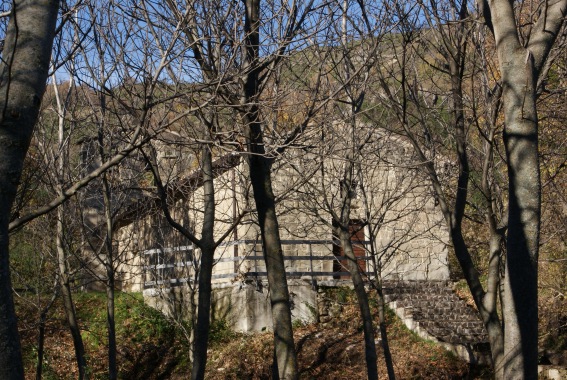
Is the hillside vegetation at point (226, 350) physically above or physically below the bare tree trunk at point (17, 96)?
below

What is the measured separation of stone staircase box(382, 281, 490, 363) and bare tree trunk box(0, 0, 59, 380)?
47.9 ft

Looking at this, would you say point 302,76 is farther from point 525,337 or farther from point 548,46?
point 525,337

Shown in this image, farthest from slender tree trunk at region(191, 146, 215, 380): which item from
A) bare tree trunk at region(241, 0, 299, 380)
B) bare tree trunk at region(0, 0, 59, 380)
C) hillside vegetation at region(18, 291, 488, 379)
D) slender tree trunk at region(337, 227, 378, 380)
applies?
hillside vegetation at region(18, 291, 488, 379)

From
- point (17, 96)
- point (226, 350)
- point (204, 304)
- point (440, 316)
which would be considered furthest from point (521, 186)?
point (440, 316)

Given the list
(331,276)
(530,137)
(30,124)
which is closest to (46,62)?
(30,124)

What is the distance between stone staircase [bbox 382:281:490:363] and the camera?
17.3 m

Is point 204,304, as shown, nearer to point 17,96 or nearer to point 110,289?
point 110,289

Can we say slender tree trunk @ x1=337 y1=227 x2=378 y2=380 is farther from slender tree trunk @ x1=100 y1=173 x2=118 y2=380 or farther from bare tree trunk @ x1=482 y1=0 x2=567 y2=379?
bare tree trunk @ x1=482 y1=0 x2=567 y2=379

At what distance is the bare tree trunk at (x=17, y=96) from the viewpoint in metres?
3.63

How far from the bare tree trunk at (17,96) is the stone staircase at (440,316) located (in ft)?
47.9

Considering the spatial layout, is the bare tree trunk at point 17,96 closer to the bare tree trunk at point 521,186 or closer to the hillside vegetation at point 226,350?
the bare tree trunk at point 521,186

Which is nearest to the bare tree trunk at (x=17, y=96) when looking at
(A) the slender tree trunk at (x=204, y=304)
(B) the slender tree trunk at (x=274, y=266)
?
(B) the slender tree trunk at (x=274, y=266)

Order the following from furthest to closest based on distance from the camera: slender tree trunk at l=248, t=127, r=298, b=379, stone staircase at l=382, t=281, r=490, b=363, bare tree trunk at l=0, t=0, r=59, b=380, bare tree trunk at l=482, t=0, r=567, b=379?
stone staircase at l=382, t=281, r=490, b=363, slender tree trunk at l=248, t=127, r=298, b=379, bare tree trunk at l=482, t=0, r=567, b=379, bare tree trunk at l=0, t=0, r=59, b=380

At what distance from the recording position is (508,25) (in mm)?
5512
